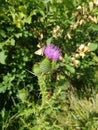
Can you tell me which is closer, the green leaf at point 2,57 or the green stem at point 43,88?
the green stem at point 43,88

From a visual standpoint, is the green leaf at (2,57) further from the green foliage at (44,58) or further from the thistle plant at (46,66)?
the thistle plant at (46,66)

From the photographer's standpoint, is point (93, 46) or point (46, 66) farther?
point (93, 46)

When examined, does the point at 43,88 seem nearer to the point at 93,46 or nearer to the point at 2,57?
the point at 2,57

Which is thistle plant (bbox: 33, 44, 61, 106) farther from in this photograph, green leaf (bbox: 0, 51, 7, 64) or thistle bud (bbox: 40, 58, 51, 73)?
green leaf (bbox: 0, 51, 7, 64)

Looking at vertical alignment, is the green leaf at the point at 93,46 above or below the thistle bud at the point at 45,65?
below

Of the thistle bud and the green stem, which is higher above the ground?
the thistle bud

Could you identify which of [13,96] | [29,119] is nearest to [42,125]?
[29,119]

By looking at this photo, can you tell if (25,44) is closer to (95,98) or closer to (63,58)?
(63,58)

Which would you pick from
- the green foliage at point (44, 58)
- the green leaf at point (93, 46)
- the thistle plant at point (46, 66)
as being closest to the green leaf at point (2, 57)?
the green foliage at point (44, 58)

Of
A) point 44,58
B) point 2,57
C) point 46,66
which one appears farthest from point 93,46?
point 2,57

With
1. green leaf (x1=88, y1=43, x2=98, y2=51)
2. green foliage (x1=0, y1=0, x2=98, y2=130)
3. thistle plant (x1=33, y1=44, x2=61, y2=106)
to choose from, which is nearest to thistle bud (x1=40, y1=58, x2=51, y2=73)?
thistle plant (x1=33, y1=44, x2=61, y2=106)
